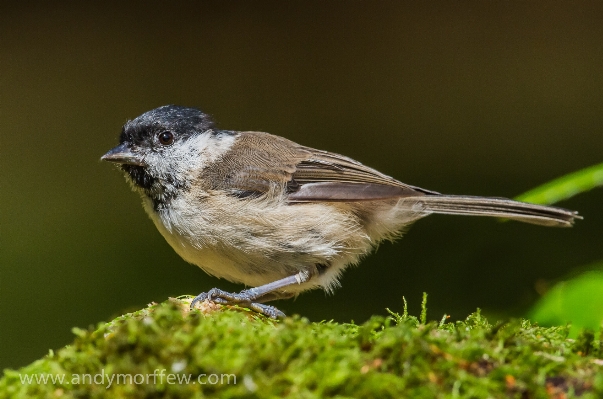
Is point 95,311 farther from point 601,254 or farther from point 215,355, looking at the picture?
point 601,254

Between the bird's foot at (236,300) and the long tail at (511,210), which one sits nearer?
the bird's foot at (236,300)

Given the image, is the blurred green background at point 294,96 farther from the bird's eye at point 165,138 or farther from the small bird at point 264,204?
the bird's eye at point 165,138

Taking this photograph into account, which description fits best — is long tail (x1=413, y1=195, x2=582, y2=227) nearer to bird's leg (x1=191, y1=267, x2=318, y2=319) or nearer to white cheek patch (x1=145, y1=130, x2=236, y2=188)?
bird's leg (x1=191, y1=267, x2=318, y2=319)

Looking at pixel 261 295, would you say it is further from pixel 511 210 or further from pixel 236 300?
pixel 511 210

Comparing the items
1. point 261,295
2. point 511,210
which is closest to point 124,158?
point 261,295

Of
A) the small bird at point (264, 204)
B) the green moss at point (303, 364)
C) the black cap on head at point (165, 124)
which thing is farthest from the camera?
the black cap on head at point (165, 124)

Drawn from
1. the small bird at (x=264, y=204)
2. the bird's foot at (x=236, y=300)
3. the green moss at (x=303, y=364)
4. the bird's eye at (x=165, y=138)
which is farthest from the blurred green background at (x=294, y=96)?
the green moss at (x=303, y=364)

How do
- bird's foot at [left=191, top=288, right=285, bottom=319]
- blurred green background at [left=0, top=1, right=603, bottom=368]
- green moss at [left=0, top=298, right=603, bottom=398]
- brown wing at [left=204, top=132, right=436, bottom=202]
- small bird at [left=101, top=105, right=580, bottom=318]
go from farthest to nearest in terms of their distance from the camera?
1. blurred green background at [left=0, top=1, right=603, bottom=368]
2. brown wing at [left=204, top=132, right=436, bottom=202]
3. small bird at [left=101, top=105, right=580, bottom=318]
4. bird's foot at [left=191, top=288, right=285, bottom=319]
5. green moss at [left=0, top=298, right=603, bottom=398]

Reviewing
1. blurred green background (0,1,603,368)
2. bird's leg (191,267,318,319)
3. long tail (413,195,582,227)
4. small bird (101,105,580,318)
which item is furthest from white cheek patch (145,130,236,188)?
blurred green background (0,1,603,368)
